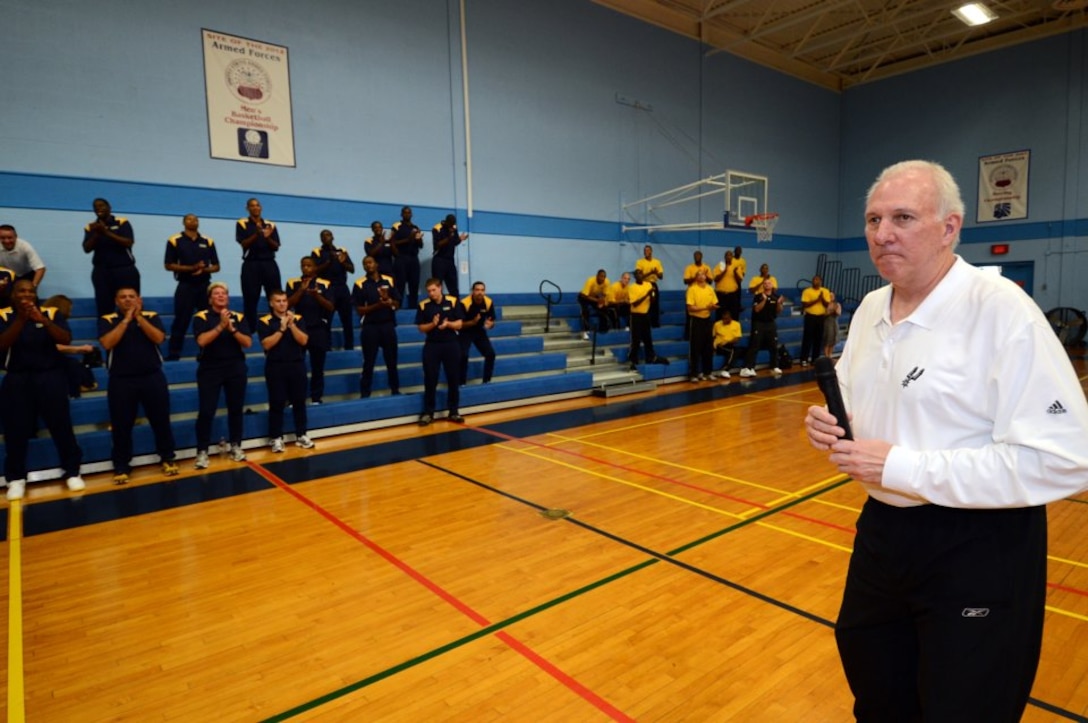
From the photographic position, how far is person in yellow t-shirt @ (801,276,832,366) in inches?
505

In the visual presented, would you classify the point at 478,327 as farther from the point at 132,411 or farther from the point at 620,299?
the point at 132,411

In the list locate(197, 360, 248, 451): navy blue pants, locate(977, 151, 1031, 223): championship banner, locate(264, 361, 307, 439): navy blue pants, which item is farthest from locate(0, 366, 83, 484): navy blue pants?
locate(977, 151, 1031, 223): championship banner

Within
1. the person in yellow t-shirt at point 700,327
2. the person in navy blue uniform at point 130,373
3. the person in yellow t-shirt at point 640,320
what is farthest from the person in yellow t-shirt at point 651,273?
the person in navy blue uniform at point 130,373

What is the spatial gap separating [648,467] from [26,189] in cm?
886

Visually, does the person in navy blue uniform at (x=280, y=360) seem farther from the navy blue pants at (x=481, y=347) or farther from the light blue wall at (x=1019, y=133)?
the light blue wall at (x=1019, y=133)

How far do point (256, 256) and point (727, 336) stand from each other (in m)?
8.80

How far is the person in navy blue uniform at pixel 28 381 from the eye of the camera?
5.61 metres

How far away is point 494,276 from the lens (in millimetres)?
12773

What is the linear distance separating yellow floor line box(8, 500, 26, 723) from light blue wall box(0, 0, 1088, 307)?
4909mm

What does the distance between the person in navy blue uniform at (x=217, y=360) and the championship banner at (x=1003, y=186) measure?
19497 millimetres

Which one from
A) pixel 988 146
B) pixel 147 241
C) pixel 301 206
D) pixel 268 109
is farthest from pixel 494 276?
pixel 988 146

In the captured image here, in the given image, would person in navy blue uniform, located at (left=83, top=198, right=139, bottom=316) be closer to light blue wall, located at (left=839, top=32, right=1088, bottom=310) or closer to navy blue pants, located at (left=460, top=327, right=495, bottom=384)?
navy blue pants, located at (left=460, top=327, right=495, bottom=384)

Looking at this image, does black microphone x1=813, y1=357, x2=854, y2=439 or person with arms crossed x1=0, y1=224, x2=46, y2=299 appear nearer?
black microphone x1=813, y1=357, x2=854, y2=439

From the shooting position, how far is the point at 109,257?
7.76 meters
